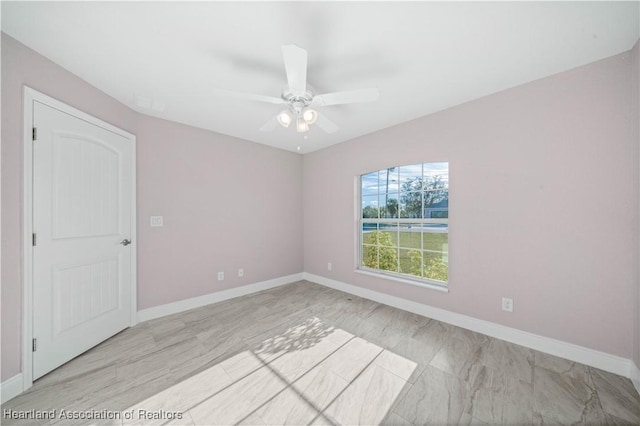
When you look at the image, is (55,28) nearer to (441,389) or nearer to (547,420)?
(441,389)

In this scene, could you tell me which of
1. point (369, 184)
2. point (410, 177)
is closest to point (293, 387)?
point (410, 177)

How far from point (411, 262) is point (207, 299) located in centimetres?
297

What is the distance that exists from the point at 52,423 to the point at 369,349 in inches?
90.1

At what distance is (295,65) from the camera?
4.86ft

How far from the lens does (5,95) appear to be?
1.59 meters

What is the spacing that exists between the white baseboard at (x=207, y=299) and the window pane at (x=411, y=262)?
2.12 m

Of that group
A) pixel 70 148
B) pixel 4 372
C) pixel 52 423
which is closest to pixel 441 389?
pixel 52 423

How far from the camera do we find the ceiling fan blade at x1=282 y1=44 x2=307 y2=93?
1347mm

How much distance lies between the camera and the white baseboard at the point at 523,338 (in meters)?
1.82

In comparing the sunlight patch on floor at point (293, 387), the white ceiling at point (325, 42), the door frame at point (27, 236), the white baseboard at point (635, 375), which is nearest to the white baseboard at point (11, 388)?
the door frame at point (27, 236)

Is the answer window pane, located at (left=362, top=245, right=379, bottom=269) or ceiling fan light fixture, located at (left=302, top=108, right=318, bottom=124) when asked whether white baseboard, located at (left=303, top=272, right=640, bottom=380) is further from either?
ceiling fan light fixture, located at (left=302, top=108, right=318, bottom=124)

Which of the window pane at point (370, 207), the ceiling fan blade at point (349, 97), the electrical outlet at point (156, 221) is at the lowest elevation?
the electrical outlet at point (156, 221)

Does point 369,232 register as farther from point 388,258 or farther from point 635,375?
point 635,375

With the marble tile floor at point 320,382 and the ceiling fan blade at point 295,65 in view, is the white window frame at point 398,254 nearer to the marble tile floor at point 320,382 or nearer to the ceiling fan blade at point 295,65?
the marble tile floor at point 320,382
